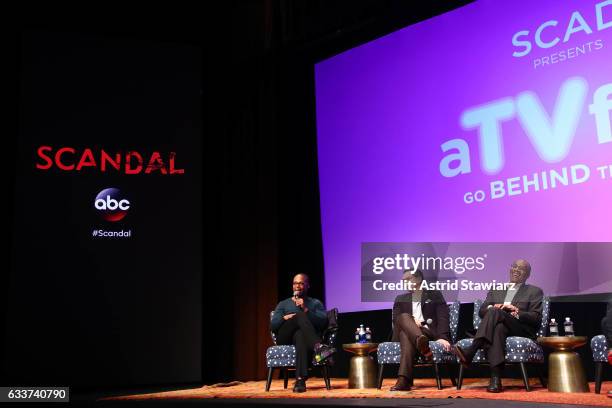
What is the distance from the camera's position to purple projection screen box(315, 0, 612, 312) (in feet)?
16.9

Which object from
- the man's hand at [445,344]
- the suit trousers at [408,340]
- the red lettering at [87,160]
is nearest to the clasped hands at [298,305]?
the suit trousers at [408,340]

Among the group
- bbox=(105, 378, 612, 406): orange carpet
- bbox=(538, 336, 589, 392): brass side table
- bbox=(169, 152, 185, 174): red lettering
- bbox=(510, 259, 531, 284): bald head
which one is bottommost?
bbox=(105, 378, 612, 406): orange carpet

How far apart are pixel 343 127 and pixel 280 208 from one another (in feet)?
4.03

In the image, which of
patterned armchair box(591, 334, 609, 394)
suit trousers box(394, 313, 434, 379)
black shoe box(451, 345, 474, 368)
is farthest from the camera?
suit trousers box(394, 313, 434, 379)

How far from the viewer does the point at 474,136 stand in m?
5.86

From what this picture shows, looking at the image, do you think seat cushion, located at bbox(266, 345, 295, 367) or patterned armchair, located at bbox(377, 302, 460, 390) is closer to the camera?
patterned armchair, located at bbox(377, 302, 460, 390)

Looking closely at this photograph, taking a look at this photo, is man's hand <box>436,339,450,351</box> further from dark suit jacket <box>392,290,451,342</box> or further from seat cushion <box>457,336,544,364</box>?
seat cushion <box>457,336,544,364</box>

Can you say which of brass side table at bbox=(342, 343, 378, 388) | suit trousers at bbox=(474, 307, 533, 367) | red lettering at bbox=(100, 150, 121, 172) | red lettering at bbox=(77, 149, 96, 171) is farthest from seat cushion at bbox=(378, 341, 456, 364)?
red lettering at bbox=(77, 149, 96, 171)

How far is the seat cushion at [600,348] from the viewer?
4512 mm

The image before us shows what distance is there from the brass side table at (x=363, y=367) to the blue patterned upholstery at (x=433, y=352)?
7.2 inches

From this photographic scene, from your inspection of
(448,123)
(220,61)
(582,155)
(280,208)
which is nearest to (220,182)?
(280,208)

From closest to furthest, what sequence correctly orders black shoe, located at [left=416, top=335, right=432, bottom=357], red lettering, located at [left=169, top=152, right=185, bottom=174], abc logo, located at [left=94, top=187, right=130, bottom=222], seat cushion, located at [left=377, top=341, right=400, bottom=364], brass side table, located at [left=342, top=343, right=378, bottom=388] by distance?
1. black shoe, located at [left=416, top=335, right=432, bottom=357]
2. seat cushion, located at [left=377, top=341, right=400, bottom=364]
3. brass side table, located at [left=342, top=343, right=378, bottom=388]
4. abc logo, located at [left=94, top=187, right=130, bottom=222]
5. red lettering, located at [left=169, top=152, right=185, bottom=174]

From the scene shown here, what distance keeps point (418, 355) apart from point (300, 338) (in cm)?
90

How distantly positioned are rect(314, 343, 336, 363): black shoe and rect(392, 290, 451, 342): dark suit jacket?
0.49 m
